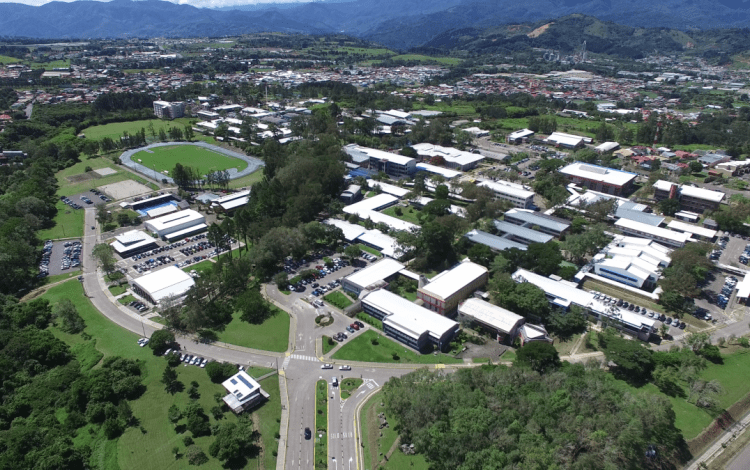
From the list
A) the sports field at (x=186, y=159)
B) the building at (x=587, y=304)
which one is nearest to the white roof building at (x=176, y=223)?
the sports field at (x=186, y=159)

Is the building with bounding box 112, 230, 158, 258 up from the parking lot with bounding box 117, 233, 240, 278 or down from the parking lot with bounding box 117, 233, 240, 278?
up

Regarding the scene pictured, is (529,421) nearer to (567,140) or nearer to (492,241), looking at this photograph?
(492,241)

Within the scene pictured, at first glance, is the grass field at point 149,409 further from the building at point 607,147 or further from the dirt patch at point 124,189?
the building at point 607,147

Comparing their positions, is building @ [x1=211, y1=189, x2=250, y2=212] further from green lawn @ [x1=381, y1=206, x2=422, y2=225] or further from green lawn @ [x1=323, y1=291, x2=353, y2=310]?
green lawn @ [x1=323, y1=291, x2=353, y2=310]

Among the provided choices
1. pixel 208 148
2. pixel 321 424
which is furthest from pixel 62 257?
pixel 208 148

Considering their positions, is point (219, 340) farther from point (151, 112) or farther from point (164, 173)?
point (151, 112)

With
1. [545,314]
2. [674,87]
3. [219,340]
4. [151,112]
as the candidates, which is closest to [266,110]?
[151,112]

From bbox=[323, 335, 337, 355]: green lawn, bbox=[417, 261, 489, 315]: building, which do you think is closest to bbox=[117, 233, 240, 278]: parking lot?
bbox=[323, 335, 337, 355]: green lawn
